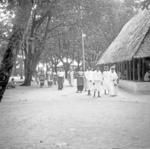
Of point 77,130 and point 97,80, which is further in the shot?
point 97,80

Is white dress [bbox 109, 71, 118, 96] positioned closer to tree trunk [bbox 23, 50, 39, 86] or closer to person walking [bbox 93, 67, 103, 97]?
person walking [bbox 93, 67, 103, 97]

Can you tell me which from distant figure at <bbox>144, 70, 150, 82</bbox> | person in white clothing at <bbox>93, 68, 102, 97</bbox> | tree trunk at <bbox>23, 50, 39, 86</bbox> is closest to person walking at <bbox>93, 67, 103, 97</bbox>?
person in white clothing at <bbox>93, 68, 102, 97</bbox>

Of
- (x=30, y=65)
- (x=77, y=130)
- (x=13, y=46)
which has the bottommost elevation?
(x=77, y=130)

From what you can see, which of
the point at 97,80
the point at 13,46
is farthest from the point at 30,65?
Result: the point at 13,46

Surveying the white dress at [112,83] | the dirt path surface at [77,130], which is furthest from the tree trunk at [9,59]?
the white dress at [112,83]

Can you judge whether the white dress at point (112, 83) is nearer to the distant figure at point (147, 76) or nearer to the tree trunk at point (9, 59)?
the distant figure at point (147, 76)

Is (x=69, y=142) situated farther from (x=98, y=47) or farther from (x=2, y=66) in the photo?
(x=98, y=47)

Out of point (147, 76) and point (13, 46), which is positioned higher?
point (13, 46)

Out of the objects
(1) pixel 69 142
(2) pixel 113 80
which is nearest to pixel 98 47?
(2) pixel 113 80

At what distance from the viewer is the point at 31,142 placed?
644cm

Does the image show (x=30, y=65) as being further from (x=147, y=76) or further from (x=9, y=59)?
(x=9, y=59)

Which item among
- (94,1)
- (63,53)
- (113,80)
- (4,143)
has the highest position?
(94,1)

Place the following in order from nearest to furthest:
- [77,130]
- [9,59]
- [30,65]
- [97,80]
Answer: [9,59] → [77,130] → [97,80] → [30,65]

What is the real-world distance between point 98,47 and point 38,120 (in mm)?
43191
